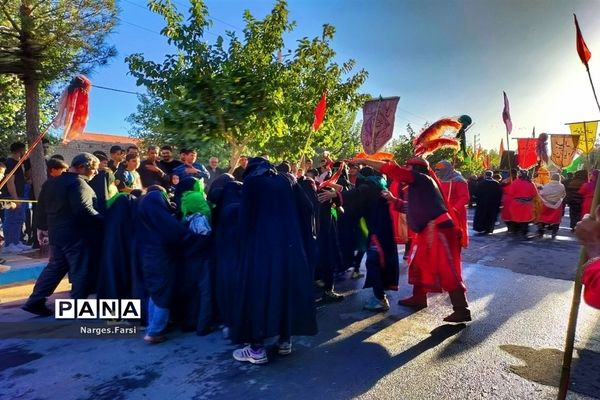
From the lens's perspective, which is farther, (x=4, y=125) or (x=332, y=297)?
(x=4, y=125)

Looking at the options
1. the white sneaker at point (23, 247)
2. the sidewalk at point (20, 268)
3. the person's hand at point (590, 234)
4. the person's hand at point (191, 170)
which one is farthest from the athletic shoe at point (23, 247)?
the person's hand at point (590, 234)

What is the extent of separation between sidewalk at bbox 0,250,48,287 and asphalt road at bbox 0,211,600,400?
1176 millimetres

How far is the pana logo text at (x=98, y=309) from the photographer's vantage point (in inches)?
182

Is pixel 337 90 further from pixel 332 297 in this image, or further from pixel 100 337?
pixel 100 337

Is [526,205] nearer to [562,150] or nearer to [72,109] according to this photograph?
[562,150]

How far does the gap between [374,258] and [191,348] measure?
7.23 feet

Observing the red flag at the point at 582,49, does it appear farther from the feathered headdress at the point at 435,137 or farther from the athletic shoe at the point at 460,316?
the athletic shoe at the point at 460,316

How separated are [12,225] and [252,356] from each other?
21.7 ft

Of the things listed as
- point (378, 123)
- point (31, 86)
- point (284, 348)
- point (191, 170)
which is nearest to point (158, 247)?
point (191, 170)

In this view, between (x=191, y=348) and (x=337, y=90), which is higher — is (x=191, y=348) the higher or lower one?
the lower one

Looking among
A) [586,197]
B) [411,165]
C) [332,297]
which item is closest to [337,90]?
[411,165]

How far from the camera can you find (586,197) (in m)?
12.2

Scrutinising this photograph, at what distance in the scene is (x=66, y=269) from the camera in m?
4.86

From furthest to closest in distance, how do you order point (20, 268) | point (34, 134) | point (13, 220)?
point (34, 134)
point (13, 220)
point (20, 268)
